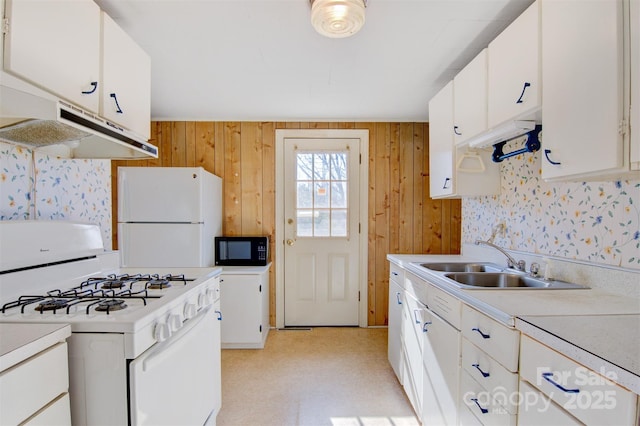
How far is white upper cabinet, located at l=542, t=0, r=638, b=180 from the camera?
91cm

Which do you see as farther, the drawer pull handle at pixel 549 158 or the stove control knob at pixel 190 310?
the stove control knob at pixel 190 310

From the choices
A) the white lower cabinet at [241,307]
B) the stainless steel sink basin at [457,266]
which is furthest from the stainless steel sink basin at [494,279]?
the white lower cabinet at [241,307]

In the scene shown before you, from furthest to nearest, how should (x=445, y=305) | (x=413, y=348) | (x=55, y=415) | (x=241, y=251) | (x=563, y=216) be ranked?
(x=241, y=251) → (x=413, y=348) → (x=563, y=216) → (x=445, y=305) → (x=55, y=415)

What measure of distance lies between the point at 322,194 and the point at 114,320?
2430 millimetres

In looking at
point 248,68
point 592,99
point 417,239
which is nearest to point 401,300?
point 417,239

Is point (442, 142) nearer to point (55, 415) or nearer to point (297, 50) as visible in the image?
point (297, 50)

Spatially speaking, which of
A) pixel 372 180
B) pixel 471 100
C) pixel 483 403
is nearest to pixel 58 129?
pixel 483 403

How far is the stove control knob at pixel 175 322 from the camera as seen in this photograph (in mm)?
1111

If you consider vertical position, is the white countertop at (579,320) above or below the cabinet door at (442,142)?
below

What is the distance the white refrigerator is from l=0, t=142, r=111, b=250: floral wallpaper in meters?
0.76

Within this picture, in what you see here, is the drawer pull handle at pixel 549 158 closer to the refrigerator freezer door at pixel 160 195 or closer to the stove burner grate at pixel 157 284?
the stove burner grate at pixel 157 284

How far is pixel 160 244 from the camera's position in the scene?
2.53 m

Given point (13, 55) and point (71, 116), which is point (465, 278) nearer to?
point (71, 116)

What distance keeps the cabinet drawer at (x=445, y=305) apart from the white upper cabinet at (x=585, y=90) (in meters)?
0.65
